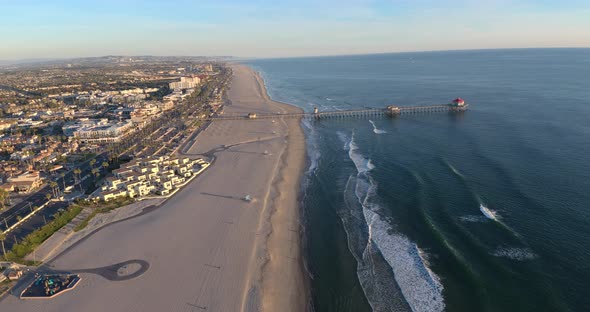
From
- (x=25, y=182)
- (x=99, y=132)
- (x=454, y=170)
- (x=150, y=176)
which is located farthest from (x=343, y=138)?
(x=25, y=182)

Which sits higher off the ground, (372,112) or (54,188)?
(372,112)

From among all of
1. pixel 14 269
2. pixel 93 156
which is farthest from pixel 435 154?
pixel 93 156

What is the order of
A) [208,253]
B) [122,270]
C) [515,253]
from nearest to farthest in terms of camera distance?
[515,253]
[122,270]
[208,253]

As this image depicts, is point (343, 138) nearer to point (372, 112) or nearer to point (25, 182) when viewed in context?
point (372, 112)

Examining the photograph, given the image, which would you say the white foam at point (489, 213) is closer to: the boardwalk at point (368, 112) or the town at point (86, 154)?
the town at point (86, 154)

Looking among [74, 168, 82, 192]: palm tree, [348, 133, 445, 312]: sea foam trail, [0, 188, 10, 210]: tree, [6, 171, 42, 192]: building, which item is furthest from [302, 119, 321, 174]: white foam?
[0, 188, 10, 210]: tree

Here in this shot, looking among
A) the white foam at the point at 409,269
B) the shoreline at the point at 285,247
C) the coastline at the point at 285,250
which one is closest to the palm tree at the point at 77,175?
the shoreline at the point at 285,247
